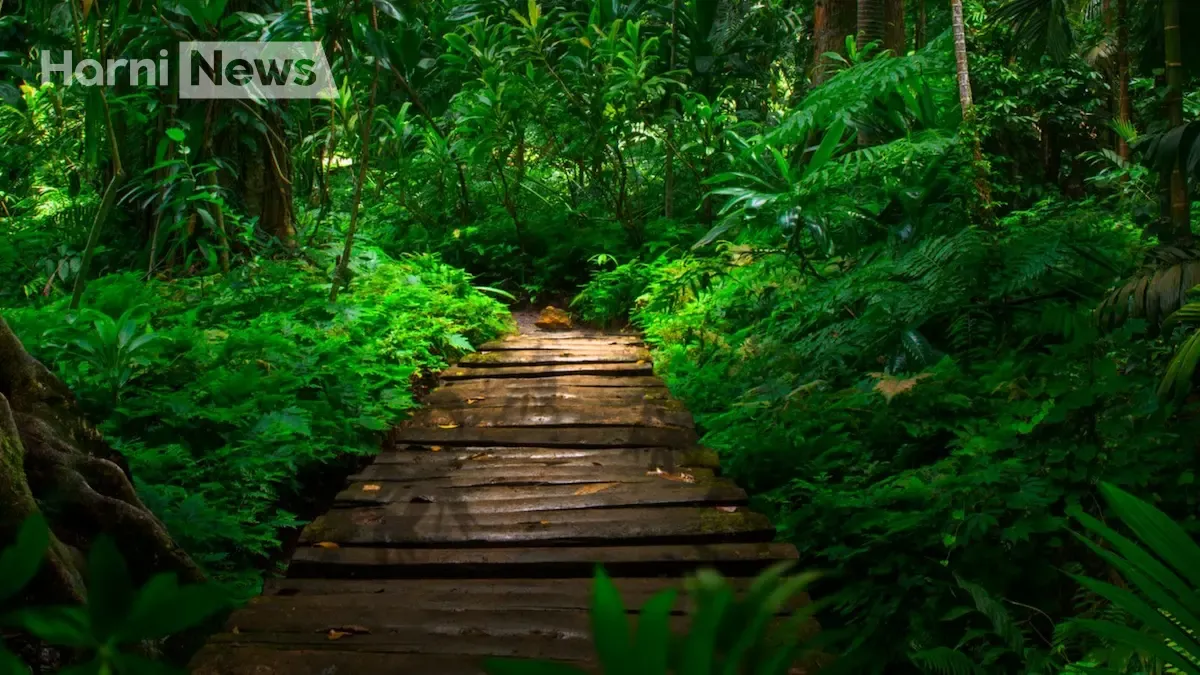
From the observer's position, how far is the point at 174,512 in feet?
9.00

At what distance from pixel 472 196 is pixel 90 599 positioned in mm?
9451

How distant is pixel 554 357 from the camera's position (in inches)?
232

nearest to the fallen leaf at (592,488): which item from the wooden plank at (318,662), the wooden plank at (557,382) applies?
the wooden plank at (318,662)

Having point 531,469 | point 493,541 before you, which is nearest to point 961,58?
point 531,469

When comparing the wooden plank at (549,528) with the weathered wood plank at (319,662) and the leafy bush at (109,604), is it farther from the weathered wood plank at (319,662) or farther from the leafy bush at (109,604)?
the leafy bush at (109,604)

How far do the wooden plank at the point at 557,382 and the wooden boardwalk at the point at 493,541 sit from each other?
41cm

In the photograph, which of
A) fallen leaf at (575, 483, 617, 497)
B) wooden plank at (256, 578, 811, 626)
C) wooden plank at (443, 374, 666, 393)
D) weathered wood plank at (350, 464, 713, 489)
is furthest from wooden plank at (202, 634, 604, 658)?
wooden plank at (443, 374, 666, 393)

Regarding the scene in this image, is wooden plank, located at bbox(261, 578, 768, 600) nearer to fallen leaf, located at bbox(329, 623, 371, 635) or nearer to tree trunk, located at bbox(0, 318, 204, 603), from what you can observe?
fallen leaf, located at bbox(329, 623, 371, 635)

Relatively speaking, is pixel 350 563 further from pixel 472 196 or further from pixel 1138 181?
pixel 472 196

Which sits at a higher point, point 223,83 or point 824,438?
point 223,83

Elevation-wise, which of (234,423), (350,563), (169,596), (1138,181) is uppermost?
(1138,181)

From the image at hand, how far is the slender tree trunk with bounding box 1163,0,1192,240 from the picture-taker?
Answer: 122 inches

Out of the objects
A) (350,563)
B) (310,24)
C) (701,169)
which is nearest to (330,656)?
(350,563)

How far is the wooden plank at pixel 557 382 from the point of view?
512 cm
